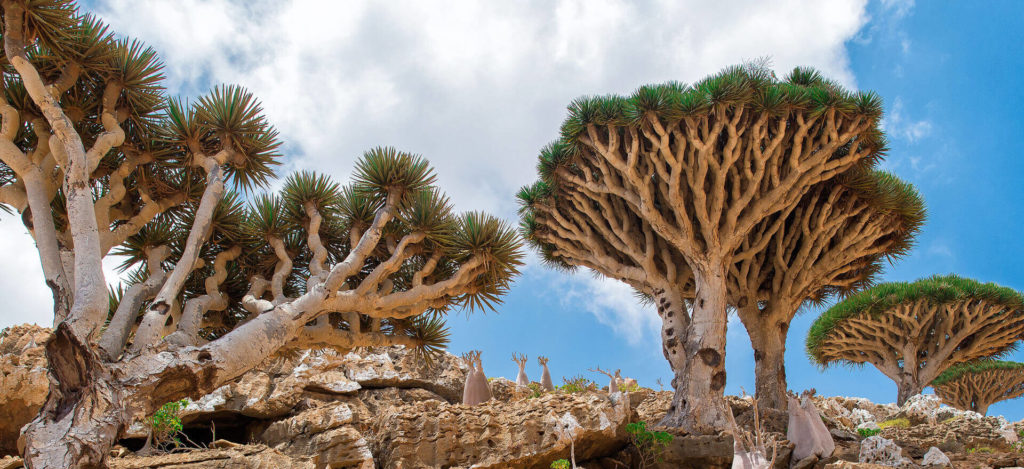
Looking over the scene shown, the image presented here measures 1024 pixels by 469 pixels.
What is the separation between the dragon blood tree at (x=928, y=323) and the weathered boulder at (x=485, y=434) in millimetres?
12235

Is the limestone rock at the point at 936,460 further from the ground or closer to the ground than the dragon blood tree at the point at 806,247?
closer to the ground

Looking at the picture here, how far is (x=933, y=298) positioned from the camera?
1755 centimetres

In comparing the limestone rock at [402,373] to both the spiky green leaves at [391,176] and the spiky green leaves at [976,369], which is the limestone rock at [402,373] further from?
the spiky green leaves at [976,369]

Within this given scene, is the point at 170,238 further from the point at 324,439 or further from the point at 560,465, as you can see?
the point at 560,465

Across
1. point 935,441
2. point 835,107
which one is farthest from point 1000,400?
point 835,107

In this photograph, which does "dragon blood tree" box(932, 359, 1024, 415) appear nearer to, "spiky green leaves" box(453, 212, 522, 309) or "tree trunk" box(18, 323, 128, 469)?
"spiky green leaves" box(453, 212, 522, 309)

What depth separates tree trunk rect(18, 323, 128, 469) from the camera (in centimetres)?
478

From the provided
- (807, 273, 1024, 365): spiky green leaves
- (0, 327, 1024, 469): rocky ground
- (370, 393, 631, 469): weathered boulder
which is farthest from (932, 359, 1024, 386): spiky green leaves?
(370, 393, 631, 469): weathered boulder

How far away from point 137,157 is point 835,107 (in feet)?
35.4

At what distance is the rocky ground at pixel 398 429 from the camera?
23.7 feet

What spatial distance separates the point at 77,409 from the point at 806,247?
11.9m

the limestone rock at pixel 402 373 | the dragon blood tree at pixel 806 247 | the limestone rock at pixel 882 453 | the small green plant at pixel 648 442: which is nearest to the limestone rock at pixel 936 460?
the limestone rock at pixel 882 453

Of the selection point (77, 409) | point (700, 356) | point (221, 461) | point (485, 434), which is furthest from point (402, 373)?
point (77, 409)

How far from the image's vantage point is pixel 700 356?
1042cm
